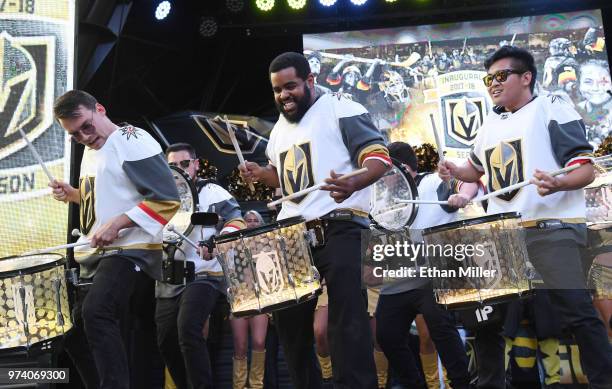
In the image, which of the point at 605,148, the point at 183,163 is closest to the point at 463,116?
the point at 605,148

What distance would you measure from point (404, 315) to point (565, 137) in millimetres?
1912

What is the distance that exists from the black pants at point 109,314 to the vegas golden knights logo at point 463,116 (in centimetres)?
668

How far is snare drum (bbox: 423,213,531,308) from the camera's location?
12.2 feet

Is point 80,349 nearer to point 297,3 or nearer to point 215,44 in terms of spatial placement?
point 297,3

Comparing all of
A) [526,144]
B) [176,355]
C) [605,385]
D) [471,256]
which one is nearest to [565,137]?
[526,144]

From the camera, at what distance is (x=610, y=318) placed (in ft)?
17.3

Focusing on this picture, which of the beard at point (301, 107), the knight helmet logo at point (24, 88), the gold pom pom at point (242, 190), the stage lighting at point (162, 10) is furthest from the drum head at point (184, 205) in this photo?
the stage lighting at point (162, 10)

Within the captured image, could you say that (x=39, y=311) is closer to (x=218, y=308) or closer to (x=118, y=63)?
(x=218, y=308)

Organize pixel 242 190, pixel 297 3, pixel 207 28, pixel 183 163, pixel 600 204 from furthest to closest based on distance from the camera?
pixel 207 28 < pixel 297 3 < pixel 242 190 < pixel 183 163 < pixel 600 204

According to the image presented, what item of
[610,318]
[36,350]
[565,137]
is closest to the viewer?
[565,137]

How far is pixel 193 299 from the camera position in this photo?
557 centimetres

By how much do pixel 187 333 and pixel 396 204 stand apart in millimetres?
1643

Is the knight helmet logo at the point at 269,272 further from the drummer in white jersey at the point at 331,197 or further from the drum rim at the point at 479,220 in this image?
the drum rim at the point at 479,220

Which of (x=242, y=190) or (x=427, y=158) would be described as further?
(x=242, y=190)
